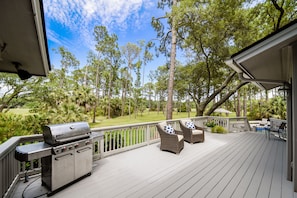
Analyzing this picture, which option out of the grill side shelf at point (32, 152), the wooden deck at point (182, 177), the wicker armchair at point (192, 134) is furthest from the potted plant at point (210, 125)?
the grill side shelf at point (32, 152)

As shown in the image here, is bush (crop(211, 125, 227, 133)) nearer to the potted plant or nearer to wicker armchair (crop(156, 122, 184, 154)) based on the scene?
the potted plant

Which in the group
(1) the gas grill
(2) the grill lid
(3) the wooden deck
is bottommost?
(3) the wooden deck

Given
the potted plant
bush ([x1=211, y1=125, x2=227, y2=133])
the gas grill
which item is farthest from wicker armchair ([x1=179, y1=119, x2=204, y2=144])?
the gas grill

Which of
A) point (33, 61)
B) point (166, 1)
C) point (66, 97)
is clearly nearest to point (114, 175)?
point (33, 61)

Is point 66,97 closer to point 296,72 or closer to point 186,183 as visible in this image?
point 186,183

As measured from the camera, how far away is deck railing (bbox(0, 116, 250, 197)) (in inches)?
86.0

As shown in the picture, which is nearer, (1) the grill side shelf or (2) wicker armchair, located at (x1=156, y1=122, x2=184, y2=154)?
(1) the grill side shelf

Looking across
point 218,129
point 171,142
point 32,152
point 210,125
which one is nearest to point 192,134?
point 171,142

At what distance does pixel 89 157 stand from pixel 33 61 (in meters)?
2.11

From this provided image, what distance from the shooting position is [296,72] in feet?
7.80

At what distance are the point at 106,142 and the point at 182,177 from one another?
2229 millimetres

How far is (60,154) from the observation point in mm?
2367

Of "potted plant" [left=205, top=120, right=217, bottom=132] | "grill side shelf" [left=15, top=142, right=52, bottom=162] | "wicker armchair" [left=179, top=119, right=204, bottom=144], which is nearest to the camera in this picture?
"grill side shelf" [left=15, top=142, right=52, bottom=162]

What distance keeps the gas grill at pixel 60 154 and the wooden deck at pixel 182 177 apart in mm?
211
